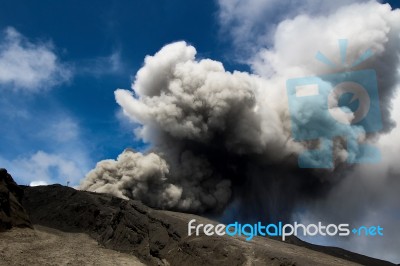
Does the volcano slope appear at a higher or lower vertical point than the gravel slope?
higher

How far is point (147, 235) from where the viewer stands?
2395 inches

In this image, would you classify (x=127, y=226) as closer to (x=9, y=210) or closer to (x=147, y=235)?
(x=147, y=235)

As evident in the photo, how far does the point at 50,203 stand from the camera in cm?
7456

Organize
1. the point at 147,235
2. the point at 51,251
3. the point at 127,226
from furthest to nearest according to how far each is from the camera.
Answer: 1. the point at 127,226
2. the point at 147,235
3. the point at 51,251

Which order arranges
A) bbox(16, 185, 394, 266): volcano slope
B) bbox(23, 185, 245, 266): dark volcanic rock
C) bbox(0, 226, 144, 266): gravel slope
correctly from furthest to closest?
bbox(23, 185, 245, 266): dark volcanic rock < bbox(16, 185, 394, 266): volcano slope < bbox(0, 226, 144, 266): gravel slope

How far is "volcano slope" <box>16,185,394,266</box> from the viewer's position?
51.6m

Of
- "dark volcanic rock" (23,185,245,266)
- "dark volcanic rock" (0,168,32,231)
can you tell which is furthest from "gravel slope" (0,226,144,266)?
"dark volcanic rock" (23,185,245,266)

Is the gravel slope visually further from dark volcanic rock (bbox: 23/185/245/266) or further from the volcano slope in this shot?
the volcano slope

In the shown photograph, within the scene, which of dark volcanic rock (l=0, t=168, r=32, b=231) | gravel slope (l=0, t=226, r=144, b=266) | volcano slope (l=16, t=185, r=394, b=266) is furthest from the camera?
volcano slope (l=16, t=185, r=394, b=266)

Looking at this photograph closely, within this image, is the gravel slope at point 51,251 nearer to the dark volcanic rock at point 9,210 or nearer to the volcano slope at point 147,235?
the dark volcanic rock at point 9,210

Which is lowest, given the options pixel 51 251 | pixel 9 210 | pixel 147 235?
pixel 51 251

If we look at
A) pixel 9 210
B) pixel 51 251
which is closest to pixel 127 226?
pixel 51 251

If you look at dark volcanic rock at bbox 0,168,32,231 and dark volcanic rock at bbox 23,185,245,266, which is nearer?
dark volcanic rock at bbox 0,168,32,231

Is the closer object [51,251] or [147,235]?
[51,251]
